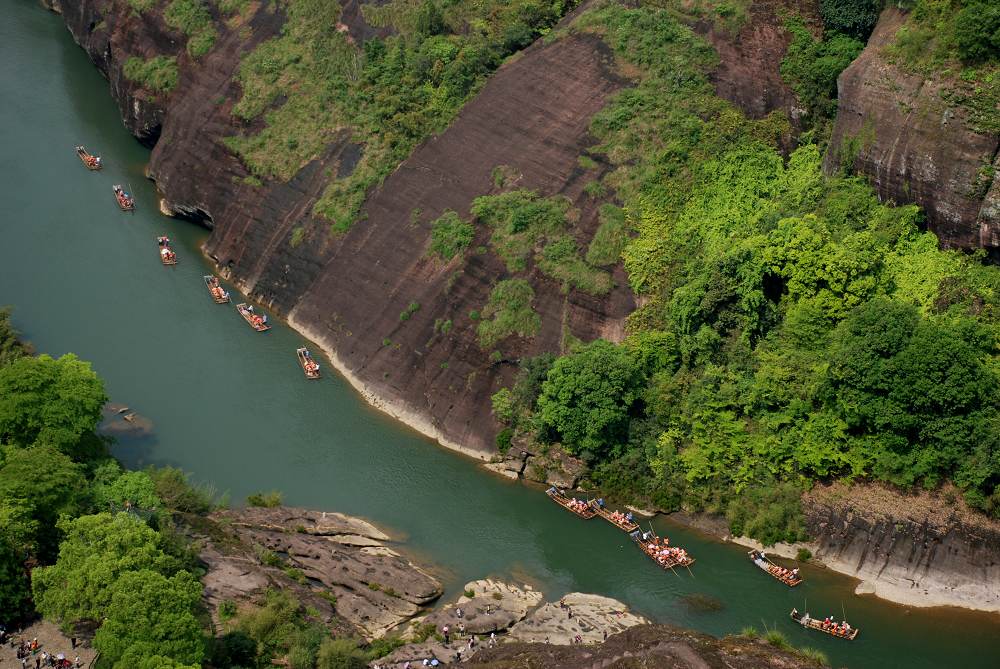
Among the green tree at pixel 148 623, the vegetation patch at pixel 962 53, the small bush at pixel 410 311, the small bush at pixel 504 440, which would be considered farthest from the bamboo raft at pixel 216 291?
the vegetation patch at pixel 962 53

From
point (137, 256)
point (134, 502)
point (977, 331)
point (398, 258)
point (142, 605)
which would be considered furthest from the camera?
point (137, 256)

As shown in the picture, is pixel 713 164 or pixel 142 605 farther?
pixel 713 164

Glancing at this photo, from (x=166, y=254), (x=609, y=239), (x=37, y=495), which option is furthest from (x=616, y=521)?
(x=166, y=254)

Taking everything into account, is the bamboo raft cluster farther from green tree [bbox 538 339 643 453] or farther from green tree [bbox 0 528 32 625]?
green tree [bbox 0 528 32 625]

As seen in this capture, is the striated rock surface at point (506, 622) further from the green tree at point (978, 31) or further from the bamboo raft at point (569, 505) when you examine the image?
the green tree at point (978, 31)

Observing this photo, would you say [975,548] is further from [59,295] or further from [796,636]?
[59,295]

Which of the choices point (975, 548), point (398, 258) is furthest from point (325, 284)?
point (975, 548)
